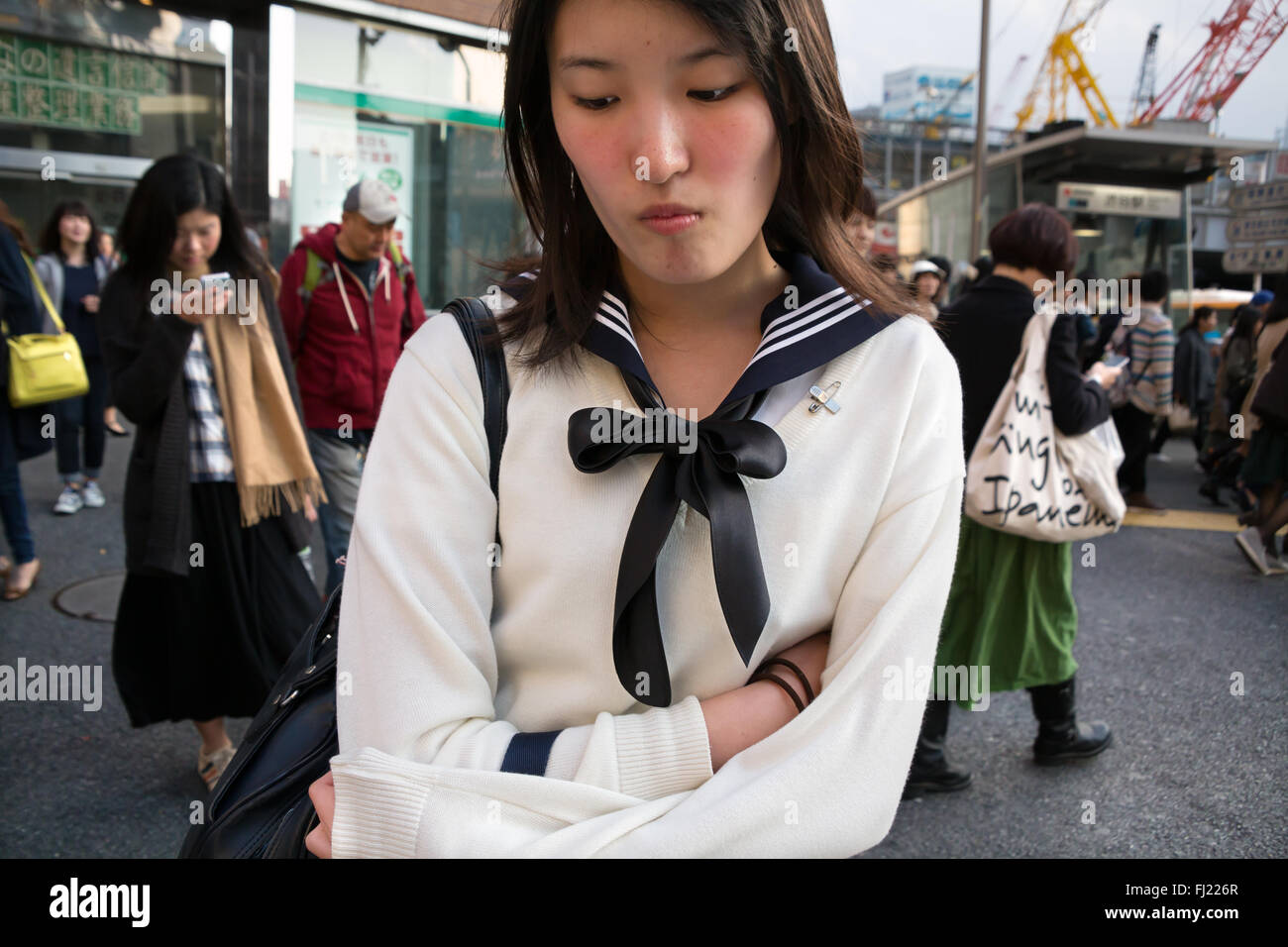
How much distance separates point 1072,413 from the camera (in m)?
3.34

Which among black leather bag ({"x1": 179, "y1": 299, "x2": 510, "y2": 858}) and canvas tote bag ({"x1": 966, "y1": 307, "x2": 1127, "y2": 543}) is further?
canvas tote bag ({"x1": 966, "y1": 307, "x2": 1127, "y2": 543})

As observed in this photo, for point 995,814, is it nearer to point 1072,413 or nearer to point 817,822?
point 1072,413

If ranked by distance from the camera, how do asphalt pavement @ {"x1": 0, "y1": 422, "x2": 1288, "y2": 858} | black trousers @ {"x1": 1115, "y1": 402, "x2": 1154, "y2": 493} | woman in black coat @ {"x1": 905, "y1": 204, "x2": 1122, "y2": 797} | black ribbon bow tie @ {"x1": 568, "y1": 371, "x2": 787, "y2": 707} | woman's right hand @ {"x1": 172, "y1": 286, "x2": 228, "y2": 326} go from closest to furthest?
black ribbon bow tie @ {"x1": 568, "y1": 371, "x2": 787, "y2": 707} → asphalt pavement @ {"x1": 0, "y1": 422, "x2": 1288, "y2": 858} → woman's right hand @ {"x1": 172, "y1": 286, "x2": 228, "y2": 326} → woman in black coat @ {"x1": 905, "y1": 204, "x2": 1122, "y2": 797} → black trousers @ {"x1": 1115, "y1": 402, "x2": 1154, "y2": 493}

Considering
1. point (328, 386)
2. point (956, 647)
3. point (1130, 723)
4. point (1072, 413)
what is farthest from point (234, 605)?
point (1130, 723)

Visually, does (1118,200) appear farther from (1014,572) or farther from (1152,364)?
(1014,572)

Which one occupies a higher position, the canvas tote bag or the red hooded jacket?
the red hooded jacket

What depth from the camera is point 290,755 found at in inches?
47.5

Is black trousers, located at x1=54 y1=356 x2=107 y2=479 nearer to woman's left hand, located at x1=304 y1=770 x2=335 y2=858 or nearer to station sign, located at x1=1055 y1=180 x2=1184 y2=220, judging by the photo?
woman's left hand, located at x1=304 y1=770 x2=335 y2=858

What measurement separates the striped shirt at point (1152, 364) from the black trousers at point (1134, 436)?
0.51 feet

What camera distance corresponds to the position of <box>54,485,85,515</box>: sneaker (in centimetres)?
656

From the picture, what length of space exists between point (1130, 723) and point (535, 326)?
12.1 feet

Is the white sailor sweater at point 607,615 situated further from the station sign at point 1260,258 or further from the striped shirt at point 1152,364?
the striped shirt at point 1152,364

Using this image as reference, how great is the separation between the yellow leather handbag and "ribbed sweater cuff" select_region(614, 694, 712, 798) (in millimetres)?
4783

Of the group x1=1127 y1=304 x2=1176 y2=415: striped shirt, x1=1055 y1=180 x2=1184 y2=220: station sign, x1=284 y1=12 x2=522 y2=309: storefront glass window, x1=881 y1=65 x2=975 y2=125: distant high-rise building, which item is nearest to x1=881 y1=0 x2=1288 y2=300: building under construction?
x1=1055 y1=180 x2=1184 y2=220: station sign
